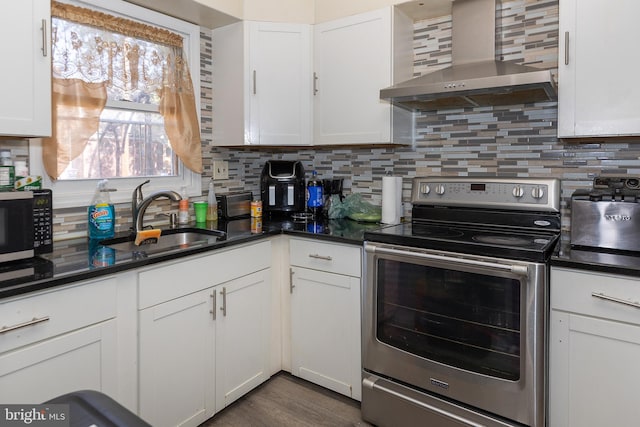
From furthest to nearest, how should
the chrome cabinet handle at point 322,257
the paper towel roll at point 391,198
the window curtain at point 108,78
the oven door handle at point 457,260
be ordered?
the paper towel roll at point 391,198 < the chrome cabinet handle at point 322,257 < the window curtain at point 108,78 < the oven door handle at point 457,260

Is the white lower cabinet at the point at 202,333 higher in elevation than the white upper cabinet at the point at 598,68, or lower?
lower

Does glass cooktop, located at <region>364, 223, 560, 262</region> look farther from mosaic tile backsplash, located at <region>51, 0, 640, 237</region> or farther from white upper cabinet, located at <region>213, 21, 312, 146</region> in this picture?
white upper cabinet, located at <region>213, 21, 312, 146</region>

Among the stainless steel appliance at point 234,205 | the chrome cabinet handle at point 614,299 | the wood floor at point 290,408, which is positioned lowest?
the wood floor at point 290,408

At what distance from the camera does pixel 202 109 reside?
256cm

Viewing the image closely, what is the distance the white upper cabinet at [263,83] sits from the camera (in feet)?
8.02

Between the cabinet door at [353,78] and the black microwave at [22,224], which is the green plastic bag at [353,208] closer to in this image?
the cabinet door at [353,78]

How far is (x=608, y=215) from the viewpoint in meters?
1.63

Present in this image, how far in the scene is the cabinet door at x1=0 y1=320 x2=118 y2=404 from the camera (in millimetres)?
1244

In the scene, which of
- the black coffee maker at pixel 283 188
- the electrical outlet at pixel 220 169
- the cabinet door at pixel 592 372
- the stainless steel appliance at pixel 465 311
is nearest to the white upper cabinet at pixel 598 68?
the stainless steel appliance at pixel 465 311

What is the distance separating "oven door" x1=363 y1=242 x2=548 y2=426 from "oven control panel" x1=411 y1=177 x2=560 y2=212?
0.53 m

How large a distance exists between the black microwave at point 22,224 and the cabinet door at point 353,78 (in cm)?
147

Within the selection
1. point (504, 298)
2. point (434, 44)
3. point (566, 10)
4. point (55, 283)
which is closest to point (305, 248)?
point (504, 298)

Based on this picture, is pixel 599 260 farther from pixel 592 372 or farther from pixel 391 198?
pixel 391 198

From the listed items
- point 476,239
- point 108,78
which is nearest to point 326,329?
point 476,239
